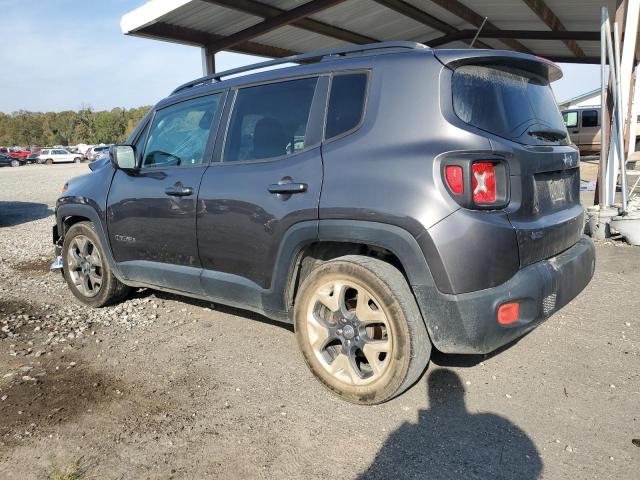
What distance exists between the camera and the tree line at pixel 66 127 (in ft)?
267

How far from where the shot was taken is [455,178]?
8.16 ft

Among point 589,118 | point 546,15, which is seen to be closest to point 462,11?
point 546,15

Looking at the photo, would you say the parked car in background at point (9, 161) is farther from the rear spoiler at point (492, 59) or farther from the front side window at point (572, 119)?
the rear spoiler at point (492, 59)

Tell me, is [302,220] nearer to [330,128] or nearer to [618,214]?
[330,128]

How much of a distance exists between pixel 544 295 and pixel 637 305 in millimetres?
2146

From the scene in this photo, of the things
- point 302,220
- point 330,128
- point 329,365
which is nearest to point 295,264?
point 302,220

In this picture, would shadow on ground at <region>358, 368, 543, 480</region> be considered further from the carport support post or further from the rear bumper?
the carport support post

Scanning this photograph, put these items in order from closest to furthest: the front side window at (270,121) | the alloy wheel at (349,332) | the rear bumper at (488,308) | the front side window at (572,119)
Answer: the rear bumper at (488,308), the alloy wheel at (349,332), the front side window at (270,121), the front side window at (572,119)

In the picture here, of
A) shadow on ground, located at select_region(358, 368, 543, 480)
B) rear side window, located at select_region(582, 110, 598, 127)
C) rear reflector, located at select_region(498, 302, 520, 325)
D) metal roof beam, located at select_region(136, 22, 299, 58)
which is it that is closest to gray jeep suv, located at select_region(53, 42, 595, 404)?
rear reflector, located at select_region(498, 302, 520, 325)

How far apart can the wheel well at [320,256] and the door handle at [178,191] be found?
101 cm

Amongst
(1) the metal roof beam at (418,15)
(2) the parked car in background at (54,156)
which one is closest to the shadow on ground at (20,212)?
(1) the metal roof beam at (418,15)

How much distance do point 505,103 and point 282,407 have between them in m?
2.09

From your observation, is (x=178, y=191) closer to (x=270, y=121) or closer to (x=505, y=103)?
(x=270, y=121)

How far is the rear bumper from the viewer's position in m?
2.48
